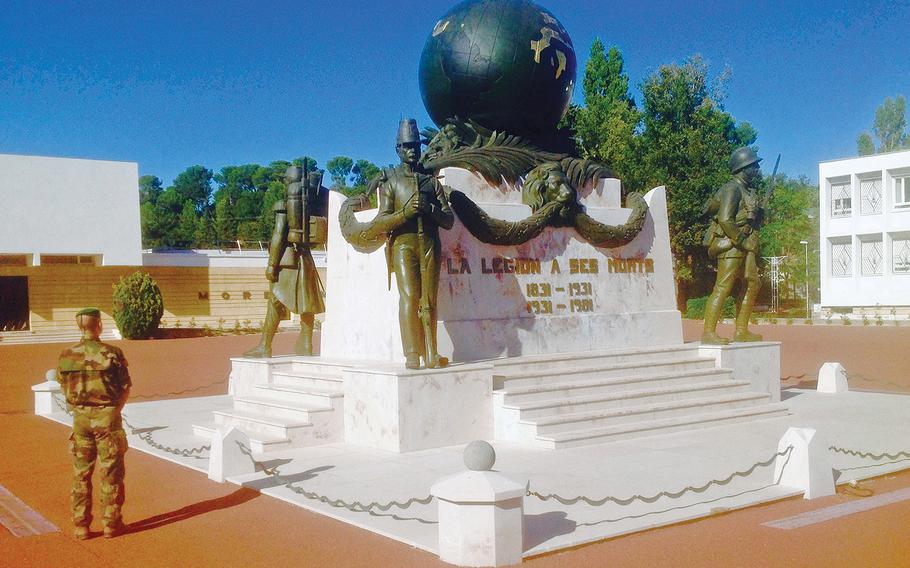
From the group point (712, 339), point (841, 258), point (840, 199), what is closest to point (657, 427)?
point (712, 339)

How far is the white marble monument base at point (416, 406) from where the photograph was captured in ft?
27.9

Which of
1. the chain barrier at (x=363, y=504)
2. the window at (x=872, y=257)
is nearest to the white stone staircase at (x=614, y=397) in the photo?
the chain barrier at (x=363, y=504)

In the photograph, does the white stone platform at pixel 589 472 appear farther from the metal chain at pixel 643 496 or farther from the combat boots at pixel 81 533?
the combat boots at pixel 81 533

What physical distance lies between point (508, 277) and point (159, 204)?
70902mm

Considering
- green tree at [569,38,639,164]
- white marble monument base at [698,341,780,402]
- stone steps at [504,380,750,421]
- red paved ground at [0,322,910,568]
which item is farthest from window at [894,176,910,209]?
red paved ground at [0,322,910,568]

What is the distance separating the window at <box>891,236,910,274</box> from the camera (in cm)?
3697

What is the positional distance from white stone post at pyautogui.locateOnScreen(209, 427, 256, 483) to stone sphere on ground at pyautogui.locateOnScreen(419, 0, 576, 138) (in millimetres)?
6365

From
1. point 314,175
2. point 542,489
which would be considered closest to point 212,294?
point 314,175

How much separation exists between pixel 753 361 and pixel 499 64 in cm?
533

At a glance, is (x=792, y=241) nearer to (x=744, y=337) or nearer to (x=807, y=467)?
(x=744, y=337)

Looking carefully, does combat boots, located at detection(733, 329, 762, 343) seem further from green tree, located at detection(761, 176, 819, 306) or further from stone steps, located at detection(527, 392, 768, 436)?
green tree, located at detection(761, 176, 819, 306)

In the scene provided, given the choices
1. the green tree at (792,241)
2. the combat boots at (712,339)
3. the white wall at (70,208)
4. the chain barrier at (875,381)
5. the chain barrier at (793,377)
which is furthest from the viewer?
the green tree at (792,241)

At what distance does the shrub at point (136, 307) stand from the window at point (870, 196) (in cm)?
3084

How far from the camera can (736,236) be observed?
11.6 m
